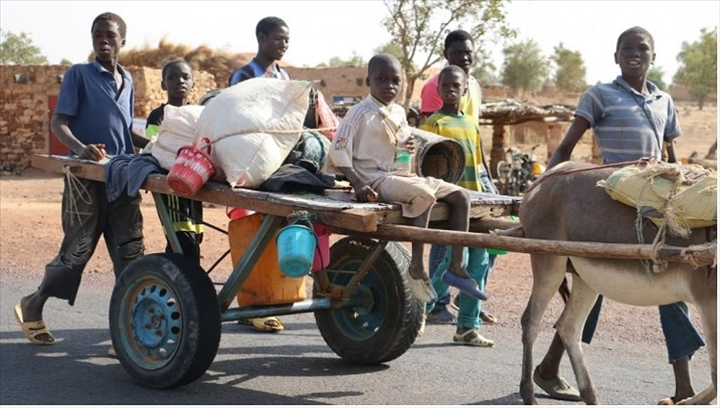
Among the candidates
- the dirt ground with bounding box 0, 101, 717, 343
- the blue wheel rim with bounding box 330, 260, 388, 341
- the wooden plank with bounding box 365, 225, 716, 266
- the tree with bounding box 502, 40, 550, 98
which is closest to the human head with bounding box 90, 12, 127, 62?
the blue wheel rim with bounding box 330, 260, 388, 341

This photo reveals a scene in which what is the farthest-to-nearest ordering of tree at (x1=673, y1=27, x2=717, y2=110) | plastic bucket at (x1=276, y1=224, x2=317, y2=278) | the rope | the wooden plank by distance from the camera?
tree at (x1=673, y1=27, x2=717, y2=110) < the rope < plastic bucket at (x1=276, y1=224, x2=317, y2=278) < the wooden plank

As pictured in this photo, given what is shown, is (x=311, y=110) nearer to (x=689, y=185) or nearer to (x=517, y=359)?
(x=517, y=359)


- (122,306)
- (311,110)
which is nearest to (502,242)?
(311,110)

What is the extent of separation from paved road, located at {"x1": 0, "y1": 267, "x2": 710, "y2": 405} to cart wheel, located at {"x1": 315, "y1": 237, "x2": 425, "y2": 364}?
0.49 ft

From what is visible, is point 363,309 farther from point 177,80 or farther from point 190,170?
point 177,80

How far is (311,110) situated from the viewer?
6.16m

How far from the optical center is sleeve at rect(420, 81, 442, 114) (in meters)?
7.20

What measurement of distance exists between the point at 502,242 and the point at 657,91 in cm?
169

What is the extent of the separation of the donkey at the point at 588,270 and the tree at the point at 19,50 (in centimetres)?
4806

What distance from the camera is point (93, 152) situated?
6246 millimetres

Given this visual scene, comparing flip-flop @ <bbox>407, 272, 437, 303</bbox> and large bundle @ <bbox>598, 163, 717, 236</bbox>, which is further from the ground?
large bundle @ <bbox>598, 163, 717, 236</bbox>

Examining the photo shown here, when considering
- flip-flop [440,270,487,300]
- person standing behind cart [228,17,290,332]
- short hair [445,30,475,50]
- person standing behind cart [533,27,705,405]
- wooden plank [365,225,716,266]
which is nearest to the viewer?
wooden plank [365,225,716,266]

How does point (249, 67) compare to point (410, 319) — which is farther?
point (249, 67)

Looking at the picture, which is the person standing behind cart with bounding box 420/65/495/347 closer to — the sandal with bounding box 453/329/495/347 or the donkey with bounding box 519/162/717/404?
the sandal with bounding box 453/329/495/347
